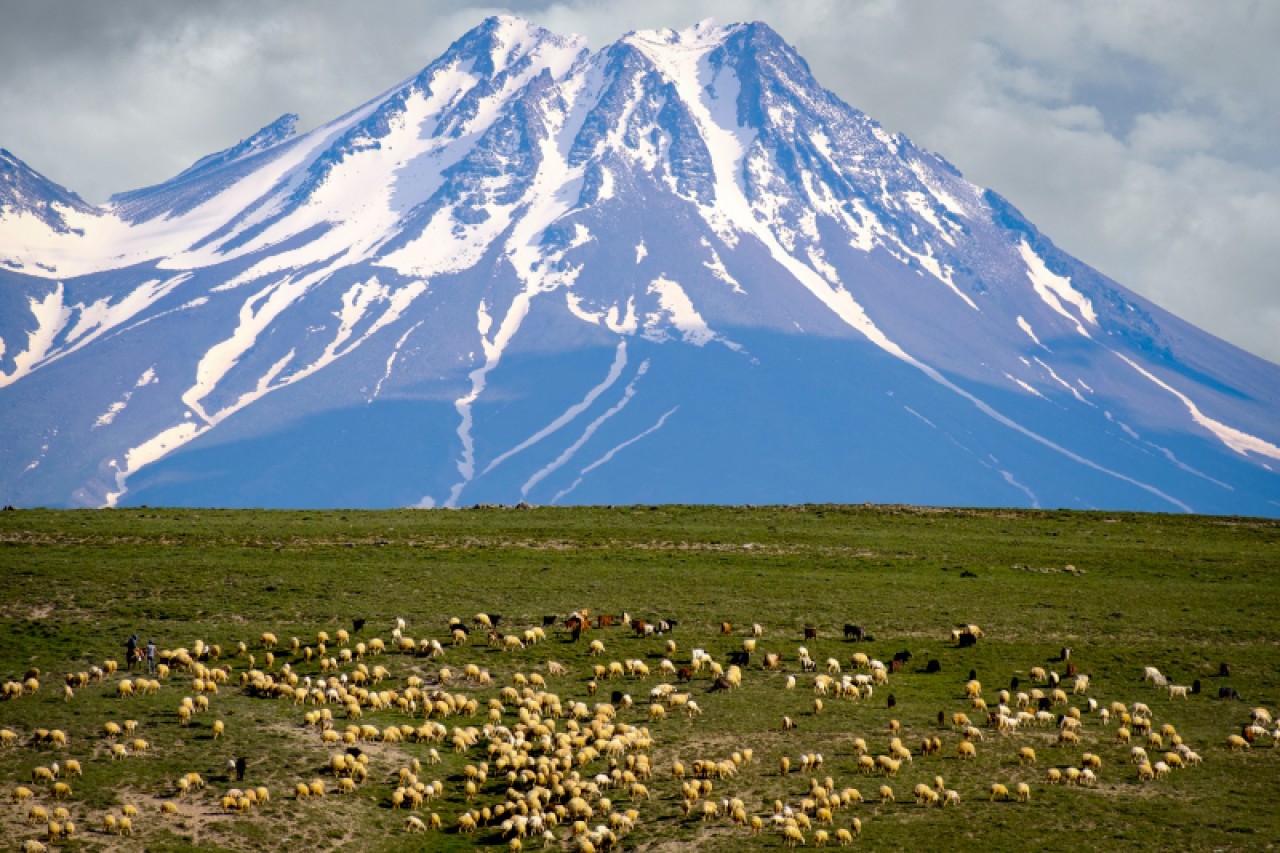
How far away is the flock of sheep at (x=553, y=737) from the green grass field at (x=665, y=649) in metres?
0.22

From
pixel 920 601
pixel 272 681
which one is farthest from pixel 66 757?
pixel 920 601

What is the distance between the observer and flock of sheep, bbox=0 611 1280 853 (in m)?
40.2

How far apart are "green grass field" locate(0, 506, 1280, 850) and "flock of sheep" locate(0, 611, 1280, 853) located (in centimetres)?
22

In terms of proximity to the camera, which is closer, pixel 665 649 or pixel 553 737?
pixel 553 737

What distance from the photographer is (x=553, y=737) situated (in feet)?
150

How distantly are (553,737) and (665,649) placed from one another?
1327 centimetres

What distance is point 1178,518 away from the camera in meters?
103

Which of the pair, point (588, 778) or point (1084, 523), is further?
point (1084, 523)

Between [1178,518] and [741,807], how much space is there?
7457 centimetres

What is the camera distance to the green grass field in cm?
4016

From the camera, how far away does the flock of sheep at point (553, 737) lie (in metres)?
40.2

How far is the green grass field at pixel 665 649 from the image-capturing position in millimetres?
40156

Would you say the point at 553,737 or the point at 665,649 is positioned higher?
the point at 665,649

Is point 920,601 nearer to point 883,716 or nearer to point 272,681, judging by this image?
point 883,716
